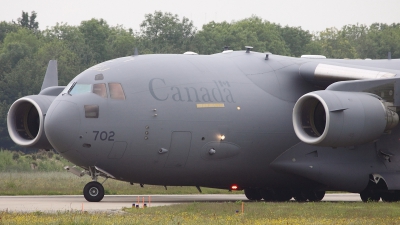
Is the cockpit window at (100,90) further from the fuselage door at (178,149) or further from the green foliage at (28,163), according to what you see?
the green foliage at (28,163)

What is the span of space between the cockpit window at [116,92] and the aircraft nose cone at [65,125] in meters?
0.94

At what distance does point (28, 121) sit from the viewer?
23.8 metres

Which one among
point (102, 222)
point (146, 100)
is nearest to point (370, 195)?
point (146, 100)

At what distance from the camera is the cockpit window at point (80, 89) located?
67.2 ft

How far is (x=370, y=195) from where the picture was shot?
72.8ft

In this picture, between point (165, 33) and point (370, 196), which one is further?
point (165, 33)

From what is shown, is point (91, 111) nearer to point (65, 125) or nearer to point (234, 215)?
point (65, 125)

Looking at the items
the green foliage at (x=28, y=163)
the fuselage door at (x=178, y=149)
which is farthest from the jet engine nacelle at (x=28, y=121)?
the green foliage at (x=28, y=163)

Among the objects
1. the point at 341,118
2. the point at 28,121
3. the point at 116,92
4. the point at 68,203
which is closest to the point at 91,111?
the point at 116,92

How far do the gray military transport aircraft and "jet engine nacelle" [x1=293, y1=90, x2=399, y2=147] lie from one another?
0.02 metres

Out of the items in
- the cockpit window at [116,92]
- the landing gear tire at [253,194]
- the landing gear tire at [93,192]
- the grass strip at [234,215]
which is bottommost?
the landing gear tire at [253,194]

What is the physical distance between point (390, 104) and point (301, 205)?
342 cm

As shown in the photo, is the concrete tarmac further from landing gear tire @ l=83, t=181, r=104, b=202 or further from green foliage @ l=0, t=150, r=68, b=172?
green foliage @ l=0, t=150, r=68, b=172

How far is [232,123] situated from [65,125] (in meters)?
4.16
